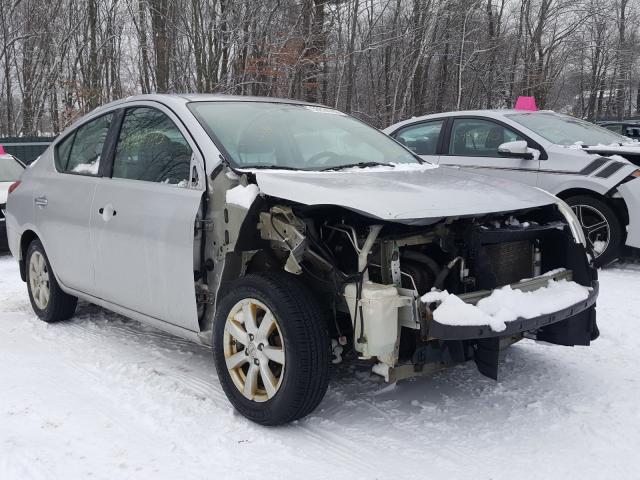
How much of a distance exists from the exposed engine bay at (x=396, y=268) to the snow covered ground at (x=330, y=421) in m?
0.35

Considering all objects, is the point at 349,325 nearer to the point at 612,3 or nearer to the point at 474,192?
the point at 474,192

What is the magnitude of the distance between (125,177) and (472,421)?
2630 millimetres

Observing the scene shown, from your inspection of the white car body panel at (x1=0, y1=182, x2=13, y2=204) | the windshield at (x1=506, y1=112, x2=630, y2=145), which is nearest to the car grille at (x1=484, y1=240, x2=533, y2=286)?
the windshield at (x1=506, y1=112, x2=630, y2=145)

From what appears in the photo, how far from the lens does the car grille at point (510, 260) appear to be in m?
3.32


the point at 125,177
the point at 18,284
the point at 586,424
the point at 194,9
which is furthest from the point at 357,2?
the point at 586,424

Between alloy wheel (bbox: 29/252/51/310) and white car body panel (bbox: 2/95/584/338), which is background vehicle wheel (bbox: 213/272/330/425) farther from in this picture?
alloy wheel (bbox: 29/252/51/310)

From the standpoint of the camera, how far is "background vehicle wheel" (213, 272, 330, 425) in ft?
9.73

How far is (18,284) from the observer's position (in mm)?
6617

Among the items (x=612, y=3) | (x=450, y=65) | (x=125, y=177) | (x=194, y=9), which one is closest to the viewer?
(x=125, y=177)

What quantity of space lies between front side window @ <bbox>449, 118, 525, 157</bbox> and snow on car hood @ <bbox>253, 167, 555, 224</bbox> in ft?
12.2

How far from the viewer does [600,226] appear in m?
6.52

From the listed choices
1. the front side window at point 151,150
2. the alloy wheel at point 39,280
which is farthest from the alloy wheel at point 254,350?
the alloy wheel at point 39,280

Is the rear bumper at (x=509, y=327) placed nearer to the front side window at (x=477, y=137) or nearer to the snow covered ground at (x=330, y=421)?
the snow covered ground at (x=330, y=421)

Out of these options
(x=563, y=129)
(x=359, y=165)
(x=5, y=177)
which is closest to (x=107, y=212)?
(x=359, y=165)
